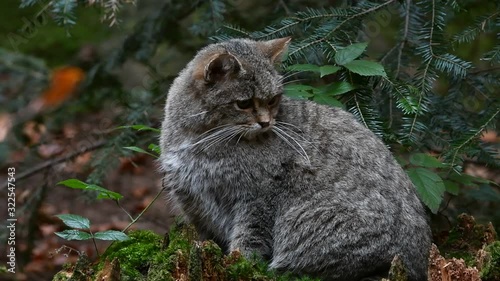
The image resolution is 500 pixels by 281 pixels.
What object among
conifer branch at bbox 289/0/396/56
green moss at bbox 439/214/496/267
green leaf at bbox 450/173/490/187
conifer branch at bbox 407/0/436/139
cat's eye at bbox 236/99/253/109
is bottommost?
green moss at bbox 439/214/496/267

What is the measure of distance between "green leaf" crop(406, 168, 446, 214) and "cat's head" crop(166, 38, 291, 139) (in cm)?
79

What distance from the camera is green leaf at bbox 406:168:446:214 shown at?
11.9 ft

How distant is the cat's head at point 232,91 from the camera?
11.4 feet

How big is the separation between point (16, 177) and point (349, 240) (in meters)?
2.72

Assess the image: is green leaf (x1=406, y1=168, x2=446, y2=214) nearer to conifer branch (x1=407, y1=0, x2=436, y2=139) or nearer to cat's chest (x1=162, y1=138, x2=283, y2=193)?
conifer branch (x1=407, y1=0, x2=436, y2=139)

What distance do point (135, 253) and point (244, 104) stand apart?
0.88 meters

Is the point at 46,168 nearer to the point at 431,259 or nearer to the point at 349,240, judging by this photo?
the point at 349,240

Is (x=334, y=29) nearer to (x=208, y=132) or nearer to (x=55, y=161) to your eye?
(x=208, y=132)

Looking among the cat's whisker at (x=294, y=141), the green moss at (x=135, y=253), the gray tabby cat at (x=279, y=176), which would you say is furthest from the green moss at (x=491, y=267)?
the green moss at (x=135, y=253)

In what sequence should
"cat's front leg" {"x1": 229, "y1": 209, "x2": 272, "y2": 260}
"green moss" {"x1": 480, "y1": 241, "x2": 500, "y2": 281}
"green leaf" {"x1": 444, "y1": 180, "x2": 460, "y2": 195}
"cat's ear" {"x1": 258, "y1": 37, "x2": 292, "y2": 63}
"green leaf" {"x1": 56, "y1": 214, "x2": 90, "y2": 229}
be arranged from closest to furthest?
1. "green moss" {"x1": 480, "y1": 241, "x2": 500, "y2": 281}
2. "green leaf" {"x1": 56, "y1": 214, "x2": 90, "y2": 229}
3. "cat's front leg" {"x1": 229, "y1": 209, "x2": 272, "y2": 260}
4. "cat's ear" {"x1": 258, "y1": 37, "x2": 292, "y2": 63}
5. "green leaf" {"x1": 444, "y1": 180, "x2": 460, "y2": 195}

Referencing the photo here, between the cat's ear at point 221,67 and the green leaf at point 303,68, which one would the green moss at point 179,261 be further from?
the green leaf at point 303,68

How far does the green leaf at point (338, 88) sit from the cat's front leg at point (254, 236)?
80cm

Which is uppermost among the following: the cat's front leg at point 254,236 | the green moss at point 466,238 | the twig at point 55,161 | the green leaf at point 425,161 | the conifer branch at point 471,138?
the cat's front leg at point 254,236

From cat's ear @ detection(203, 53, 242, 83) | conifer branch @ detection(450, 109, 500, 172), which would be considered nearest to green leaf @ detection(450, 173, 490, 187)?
conifer branch @ detection(450, 109, 500, 172)
